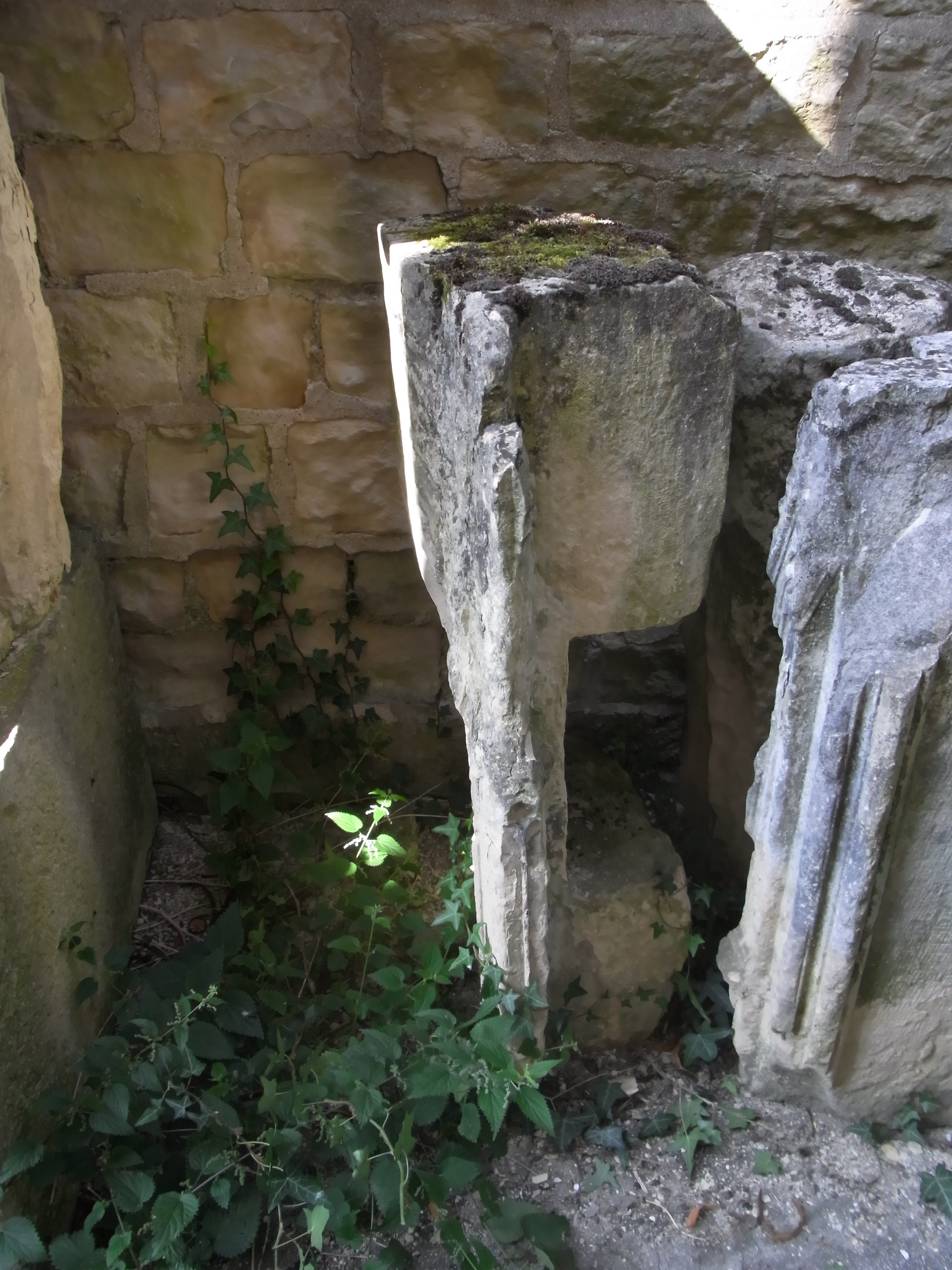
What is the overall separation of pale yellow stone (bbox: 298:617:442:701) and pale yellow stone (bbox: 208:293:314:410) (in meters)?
0.56

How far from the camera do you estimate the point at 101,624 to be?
7.23ft

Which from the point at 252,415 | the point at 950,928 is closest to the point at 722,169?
the point at 252,415

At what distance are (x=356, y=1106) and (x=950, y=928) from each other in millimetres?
955

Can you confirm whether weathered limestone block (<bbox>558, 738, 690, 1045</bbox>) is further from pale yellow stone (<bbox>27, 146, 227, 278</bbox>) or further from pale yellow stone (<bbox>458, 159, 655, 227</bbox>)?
pale yellow stone (<bbox>27, 146, 227, 278</bbox>)

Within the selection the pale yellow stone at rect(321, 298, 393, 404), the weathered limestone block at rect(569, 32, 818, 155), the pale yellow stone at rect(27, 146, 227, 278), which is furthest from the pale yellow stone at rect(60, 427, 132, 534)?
the weathered limestone block at rect(569, 32, 818, 155)

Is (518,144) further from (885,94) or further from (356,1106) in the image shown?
(356,1106)

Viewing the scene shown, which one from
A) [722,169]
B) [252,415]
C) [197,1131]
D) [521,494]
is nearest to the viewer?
[521,494]

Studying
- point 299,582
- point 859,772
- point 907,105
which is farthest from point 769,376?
point 299,582

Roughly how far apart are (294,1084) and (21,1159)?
1.40 ft

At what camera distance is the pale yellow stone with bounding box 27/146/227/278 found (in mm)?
1943

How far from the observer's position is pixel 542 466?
4.49 feet

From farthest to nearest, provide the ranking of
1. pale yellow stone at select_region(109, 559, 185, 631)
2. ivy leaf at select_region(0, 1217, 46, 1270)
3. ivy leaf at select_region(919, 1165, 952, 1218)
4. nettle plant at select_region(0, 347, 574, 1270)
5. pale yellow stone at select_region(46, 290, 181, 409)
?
pale yellow stone at select_region(109, 559, 185, 631)
pale yellow stone at select_region(46, 290, 181, 409)
ivy leaf at select_region(919, 1165, 952, 1218)
nettle plant at select_region(0, 347, 574, 1270)
ivy leaf at select_region(0, 1217, 46, 1270)

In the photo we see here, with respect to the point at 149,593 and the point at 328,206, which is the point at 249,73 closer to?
the point at 328,206

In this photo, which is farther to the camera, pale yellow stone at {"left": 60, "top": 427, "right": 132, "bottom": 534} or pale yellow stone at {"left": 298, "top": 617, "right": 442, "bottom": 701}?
pale yellow stone at {"left": 298, "top": 617, "right": 442, "bottom": 701}
